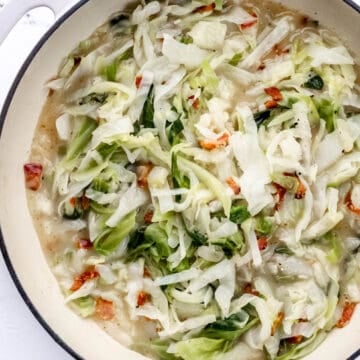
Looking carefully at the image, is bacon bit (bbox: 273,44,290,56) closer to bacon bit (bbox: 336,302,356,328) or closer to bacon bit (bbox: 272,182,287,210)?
bacon bit (bbox: 272,182,287,210)

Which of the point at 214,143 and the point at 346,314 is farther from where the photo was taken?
the point at 346,314

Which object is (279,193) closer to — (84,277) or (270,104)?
(270,104)

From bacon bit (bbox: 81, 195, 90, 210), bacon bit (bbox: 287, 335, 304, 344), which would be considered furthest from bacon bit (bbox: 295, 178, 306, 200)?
bacon bit (bbox: 81, 195, 90, 210)

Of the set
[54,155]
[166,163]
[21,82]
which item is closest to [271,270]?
[166,163]

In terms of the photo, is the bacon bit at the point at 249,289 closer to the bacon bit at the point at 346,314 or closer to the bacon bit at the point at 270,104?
the bacon bit at the point at 346,314

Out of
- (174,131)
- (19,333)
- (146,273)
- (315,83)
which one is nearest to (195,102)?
(174,131)

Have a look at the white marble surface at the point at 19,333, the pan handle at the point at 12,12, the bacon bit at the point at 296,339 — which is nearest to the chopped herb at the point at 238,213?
the bacon bit at the point at 296,339
